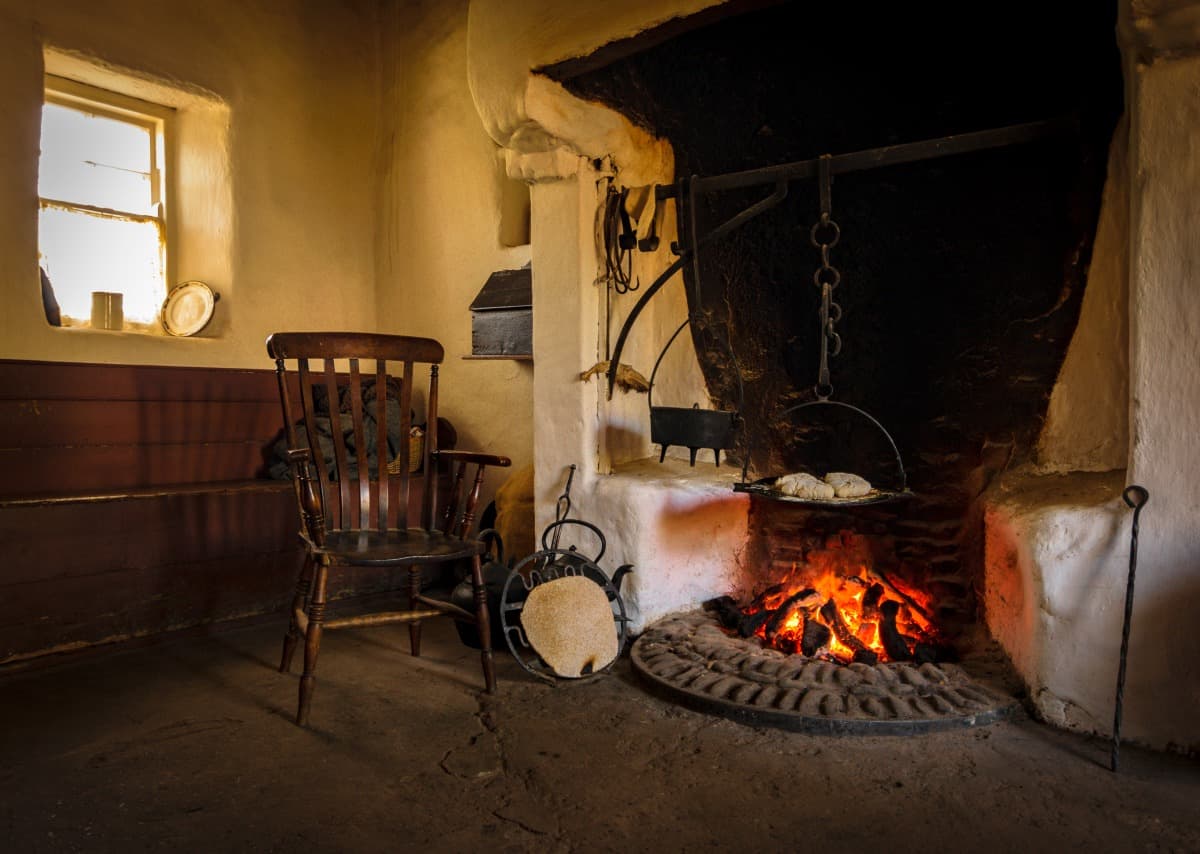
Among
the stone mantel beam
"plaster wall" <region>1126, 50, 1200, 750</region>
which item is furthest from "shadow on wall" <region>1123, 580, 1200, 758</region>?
the stone mantel beam

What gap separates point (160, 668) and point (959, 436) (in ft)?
9.20

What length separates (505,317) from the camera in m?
4.03

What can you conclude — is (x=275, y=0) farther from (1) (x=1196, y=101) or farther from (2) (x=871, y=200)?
(1) (x=1196, y=101)

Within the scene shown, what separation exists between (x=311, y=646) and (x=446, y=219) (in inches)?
117

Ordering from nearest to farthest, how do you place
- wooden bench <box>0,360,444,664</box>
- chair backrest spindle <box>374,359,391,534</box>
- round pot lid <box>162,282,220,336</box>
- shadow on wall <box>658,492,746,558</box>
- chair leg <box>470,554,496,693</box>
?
1. chair leg <box>470,554,496,693</box>
2. chair backrest spindle <box>374,359,391,534</box>
3. wooden bench <box>0,360,444,664</box>
4. shadow on wall <box>658,492,746,558</box>
5. round pot lid <box>162,282,220,336</box>

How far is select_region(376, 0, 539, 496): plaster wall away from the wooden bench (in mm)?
1081

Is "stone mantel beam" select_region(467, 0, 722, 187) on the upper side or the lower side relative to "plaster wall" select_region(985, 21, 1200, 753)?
upper

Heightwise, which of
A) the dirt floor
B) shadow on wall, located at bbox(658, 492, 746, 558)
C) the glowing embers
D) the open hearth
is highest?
shadow on wall, located at bbox(658, 492, 746, 558)

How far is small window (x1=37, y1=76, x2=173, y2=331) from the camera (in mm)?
Answer: 4254

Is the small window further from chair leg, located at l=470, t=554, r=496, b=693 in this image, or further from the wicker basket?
chair leg, located at l=470, t=554, r=496, b=693

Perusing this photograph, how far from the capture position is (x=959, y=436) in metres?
2.77

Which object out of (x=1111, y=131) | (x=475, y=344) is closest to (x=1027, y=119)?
(x=1111, y=131)

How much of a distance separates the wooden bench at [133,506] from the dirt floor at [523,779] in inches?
16.7

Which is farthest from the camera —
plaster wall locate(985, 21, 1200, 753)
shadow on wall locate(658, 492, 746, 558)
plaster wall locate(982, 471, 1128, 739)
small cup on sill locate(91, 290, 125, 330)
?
small cup on sill locate(91, 290, 125, 330)
